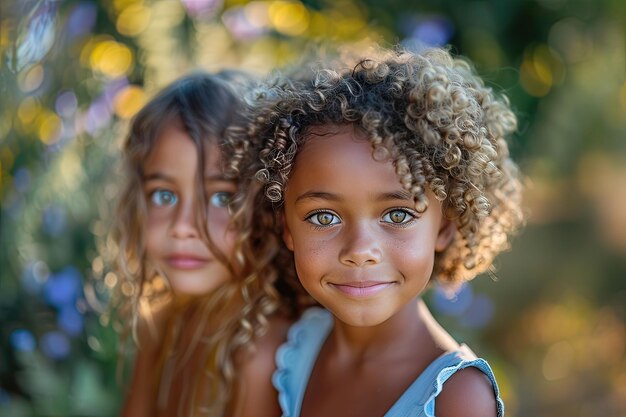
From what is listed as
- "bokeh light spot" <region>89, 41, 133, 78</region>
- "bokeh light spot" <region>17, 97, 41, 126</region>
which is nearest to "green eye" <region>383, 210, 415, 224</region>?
"bokeh light spot" <region>17, 97, 41, 126</region>

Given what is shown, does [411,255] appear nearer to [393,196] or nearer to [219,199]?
[393,196]

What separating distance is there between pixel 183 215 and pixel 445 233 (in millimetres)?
699

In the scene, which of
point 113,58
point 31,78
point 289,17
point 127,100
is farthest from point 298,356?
point 289,17

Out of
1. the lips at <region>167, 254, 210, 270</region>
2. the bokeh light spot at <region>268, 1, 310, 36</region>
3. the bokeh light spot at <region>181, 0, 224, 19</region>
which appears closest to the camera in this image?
the lips at <region>167, 254, 210, 270</region>

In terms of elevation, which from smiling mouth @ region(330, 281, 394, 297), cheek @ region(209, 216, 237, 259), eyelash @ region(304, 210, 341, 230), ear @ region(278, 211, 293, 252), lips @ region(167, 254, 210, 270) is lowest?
lips @ region(167, 254, 210, 270)

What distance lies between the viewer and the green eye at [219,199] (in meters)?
2.34

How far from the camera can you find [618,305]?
15.0 ft

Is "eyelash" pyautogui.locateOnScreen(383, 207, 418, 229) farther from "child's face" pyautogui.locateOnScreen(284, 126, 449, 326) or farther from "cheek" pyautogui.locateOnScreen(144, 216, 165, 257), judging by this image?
"cheek" pyautogui.locateOnScreen(144, 216, 165, 257)

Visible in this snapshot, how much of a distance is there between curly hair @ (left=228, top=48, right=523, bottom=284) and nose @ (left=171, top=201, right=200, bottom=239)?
0.89 ft

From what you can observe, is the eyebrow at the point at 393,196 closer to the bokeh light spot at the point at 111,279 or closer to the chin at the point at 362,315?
the chin at the point at 362,315

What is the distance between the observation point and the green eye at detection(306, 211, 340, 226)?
1936 mm

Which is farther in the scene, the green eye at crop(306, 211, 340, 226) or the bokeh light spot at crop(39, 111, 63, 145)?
the bokeh light spot at crop(39, 111, 63, 145)

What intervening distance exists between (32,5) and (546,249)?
2885 mm

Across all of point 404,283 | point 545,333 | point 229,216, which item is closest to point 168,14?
point 229,216
